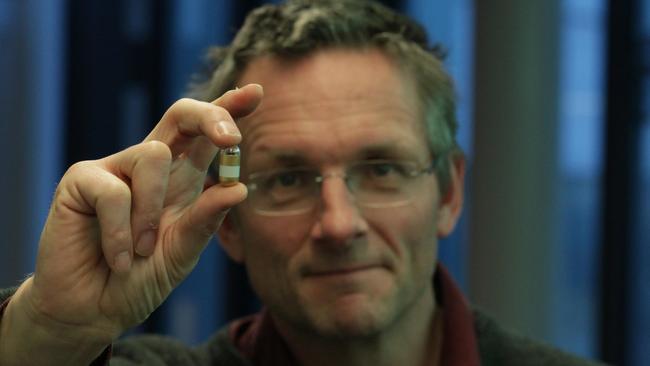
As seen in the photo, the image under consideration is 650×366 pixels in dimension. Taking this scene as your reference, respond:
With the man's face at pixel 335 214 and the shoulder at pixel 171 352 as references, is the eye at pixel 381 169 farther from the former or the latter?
the shoulder at pixel 171 352

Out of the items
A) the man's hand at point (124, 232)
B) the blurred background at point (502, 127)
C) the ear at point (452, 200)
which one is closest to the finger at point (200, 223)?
the man's hand at point (124, 232)

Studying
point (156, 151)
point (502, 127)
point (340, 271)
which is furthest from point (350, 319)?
point (502, 127)

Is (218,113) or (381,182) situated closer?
(218,113)

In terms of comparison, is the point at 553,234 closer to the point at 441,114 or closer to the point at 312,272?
the point at 441,114

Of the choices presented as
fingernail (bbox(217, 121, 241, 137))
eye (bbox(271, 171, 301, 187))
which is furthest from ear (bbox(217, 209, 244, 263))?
fingernail (bbox(217, 121, 241, 137))

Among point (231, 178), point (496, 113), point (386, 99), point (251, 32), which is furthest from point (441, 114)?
point (496, 113)

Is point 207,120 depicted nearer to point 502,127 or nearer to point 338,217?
point 338,217

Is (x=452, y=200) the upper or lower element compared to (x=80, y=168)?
lower
